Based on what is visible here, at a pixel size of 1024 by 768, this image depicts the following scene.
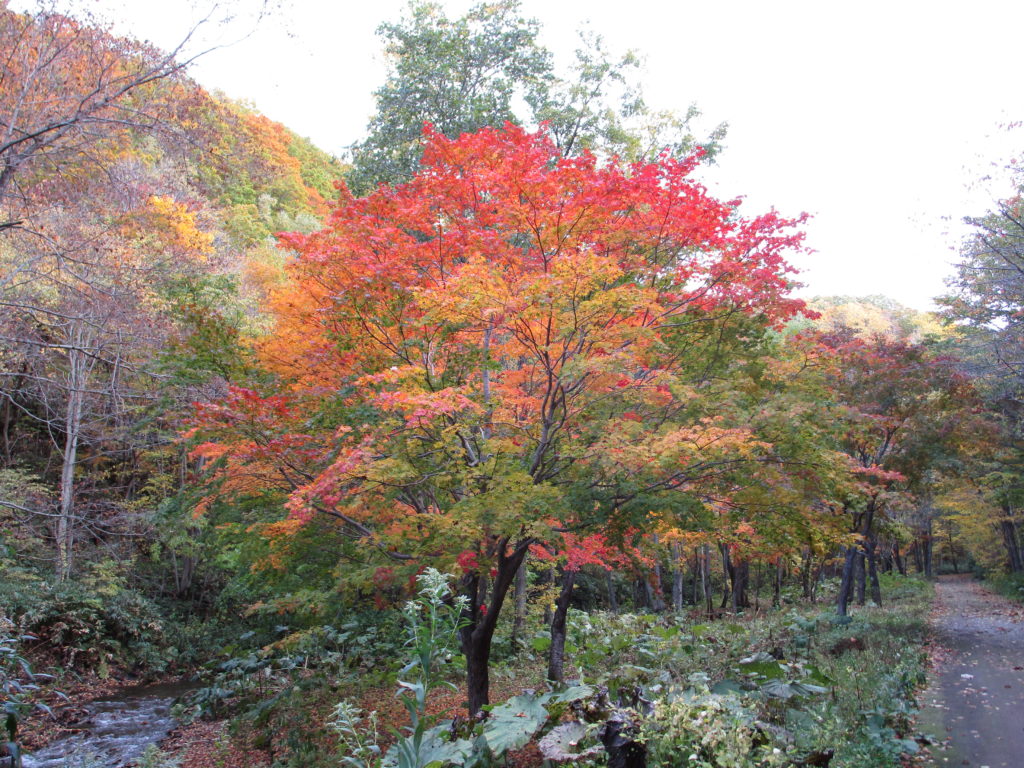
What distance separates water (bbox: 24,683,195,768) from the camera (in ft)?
23.6

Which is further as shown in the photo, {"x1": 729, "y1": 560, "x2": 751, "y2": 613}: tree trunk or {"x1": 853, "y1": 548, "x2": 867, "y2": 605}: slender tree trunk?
{"x1": 853, "y1": 548, "x2": 867, "y2": 605}: slender tree trunk

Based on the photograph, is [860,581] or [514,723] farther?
[860,581]

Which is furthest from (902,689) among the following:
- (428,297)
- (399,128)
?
(399,128)

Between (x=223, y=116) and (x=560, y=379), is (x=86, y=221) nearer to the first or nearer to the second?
(x=223, y=116)

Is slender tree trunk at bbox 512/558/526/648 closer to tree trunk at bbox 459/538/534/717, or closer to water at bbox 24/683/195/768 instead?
tree trunk at bbox 459/538/534/717

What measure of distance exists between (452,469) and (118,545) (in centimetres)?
1270

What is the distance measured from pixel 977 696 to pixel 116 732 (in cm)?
1141

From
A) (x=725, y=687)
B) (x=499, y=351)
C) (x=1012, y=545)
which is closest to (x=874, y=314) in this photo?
(x=1012, y=545)

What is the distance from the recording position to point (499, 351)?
725cm

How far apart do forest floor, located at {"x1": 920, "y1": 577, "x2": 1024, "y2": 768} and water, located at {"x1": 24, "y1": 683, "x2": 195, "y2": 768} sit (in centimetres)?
794

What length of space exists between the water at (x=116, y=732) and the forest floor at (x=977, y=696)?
794cm

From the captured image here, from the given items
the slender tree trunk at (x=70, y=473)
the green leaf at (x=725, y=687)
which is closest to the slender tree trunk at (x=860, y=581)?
the green leaf at (x=725, y=687)

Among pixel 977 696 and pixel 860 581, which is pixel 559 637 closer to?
pixel 977 696

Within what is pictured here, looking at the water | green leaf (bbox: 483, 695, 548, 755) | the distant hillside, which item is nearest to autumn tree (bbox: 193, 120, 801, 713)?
green leaf (bbox: 483, 695, 548, 755)
